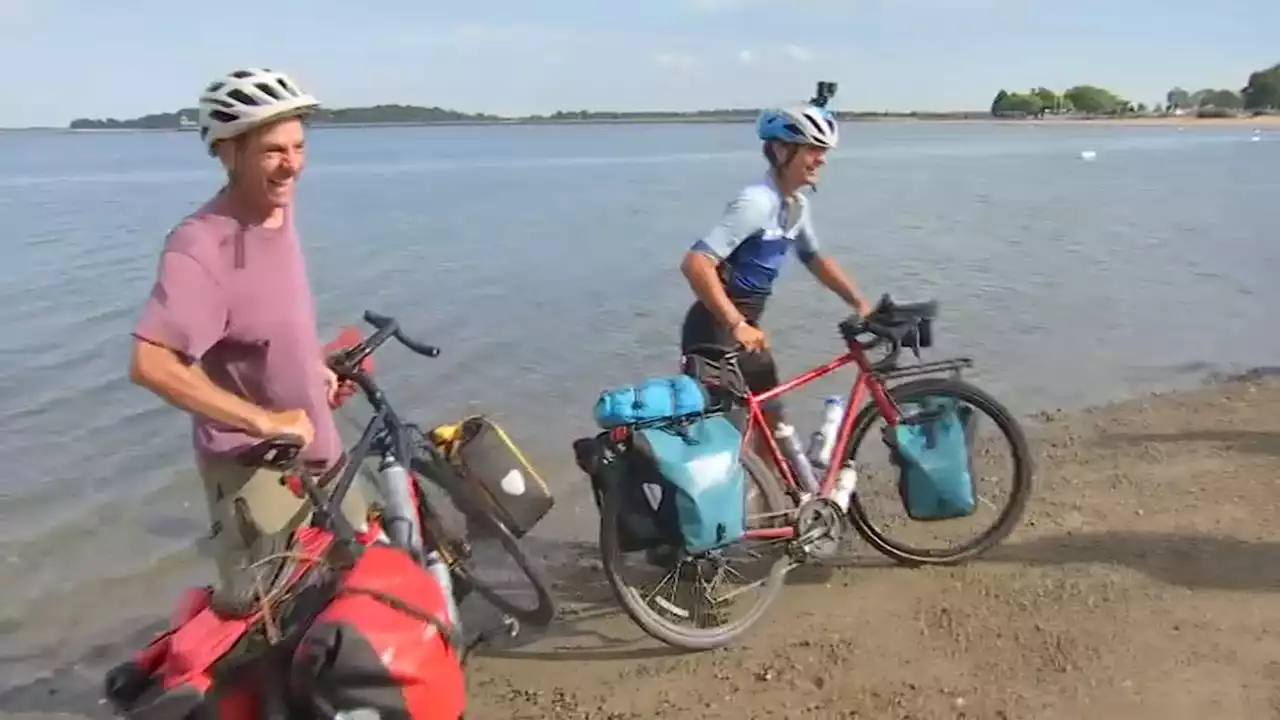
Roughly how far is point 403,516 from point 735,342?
7.00ft

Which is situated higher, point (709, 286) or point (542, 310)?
point (709, 286)

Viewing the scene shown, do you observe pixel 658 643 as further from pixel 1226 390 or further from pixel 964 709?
pixel 1226 390

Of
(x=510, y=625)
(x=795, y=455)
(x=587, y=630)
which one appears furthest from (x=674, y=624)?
(x=795, y=455)

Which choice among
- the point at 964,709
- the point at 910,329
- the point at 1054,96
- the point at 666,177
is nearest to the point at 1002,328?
the point at 910,329

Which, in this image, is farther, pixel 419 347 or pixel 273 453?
pixel 419 347

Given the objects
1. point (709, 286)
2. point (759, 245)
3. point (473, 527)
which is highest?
point (759, 245)

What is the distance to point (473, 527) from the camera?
4.62 meters

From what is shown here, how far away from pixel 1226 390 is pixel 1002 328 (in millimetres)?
4388

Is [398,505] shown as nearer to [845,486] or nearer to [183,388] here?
[183,388]

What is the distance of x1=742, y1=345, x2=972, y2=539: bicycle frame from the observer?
5402mm

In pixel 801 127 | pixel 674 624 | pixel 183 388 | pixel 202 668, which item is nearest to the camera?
pixel 202 668

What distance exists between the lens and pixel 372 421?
4234 mm

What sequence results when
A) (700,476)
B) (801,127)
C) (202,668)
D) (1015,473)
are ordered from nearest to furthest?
(202,668), (700,476), (801,127), (1015,473)

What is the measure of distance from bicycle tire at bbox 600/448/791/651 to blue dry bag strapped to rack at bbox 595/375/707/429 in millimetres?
327
